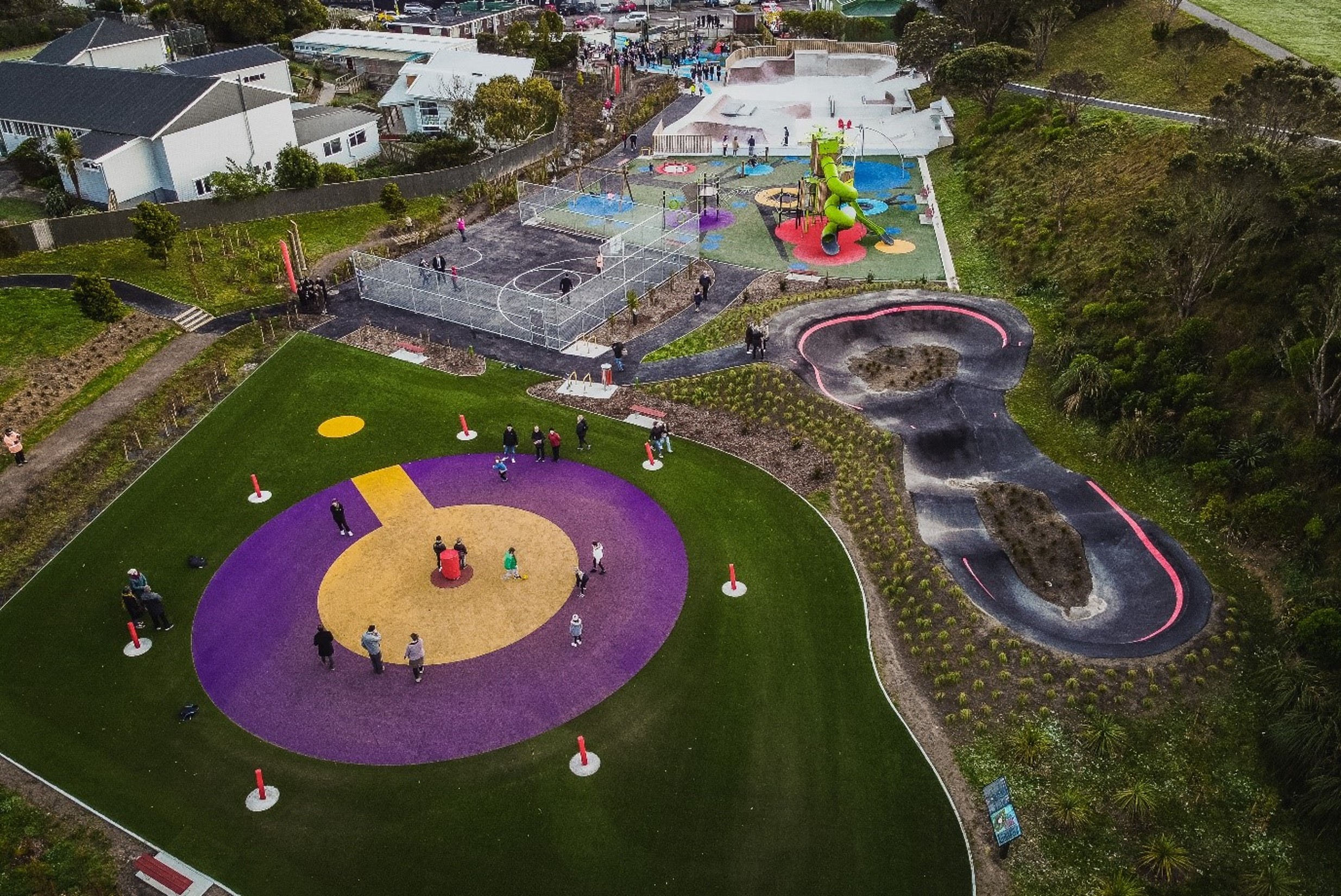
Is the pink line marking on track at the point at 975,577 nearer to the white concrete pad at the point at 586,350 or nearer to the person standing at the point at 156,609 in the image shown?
the white concrete pad at the point at 586,350

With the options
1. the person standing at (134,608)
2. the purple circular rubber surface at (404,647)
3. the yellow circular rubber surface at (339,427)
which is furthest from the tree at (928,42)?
the person standing at (134,608)

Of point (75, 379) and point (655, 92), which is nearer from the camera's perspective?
point (75, 379)

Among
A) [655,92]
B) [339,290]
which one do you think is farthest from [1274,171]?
[655,92]

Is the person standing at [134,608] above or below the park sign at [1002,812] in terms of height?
below

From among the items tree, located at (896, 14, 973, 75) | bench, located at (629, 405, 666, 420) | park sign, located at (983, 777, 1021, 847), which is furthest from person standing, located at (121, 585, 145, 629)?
tree, located at (896, 14, 973, 75)

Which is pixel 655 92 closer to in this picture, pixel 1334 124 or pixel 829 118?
pixel 829 118

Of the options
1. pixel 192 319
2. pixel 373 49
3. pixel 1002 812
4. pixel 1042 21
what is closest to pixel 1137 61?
pixel 1042 21

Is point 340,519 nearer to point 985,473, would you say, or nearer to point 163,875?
point 163,875
